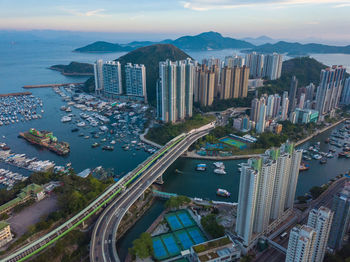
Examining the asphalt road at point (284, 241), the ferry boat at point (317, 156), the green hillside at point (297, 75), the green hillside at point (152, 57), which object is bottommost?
the ferry boat at point (317, 156)

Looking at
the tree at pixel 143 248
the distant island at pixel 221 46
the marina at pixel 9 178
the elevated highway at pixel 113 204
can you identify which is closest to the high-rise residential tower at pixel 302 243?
the tree at pixel 143 248

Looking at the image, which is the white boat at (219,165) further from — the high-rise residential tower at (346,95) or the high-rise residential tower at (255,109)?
the high-rise residential tower at (346,95)

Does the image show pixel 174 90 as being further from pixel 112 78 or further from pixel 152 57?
pixel 152 57

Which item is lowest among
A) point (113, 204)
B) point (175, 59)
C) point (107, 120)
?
point (107, 120)

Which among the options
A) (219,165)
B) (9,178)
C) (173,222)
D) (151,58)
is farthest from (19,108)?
(173,222)

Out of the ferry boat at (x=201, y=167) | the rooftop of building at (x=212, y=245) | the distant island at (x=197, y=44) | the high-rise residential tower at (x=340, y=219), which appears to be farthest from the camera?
the distant island at (x=197, y=44)

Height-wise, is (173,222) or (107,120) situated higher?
(107,120)
